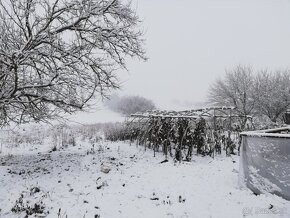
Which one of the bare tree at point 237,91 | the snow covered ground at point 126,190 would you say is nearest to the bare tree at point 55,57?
the snow covered ground at point 126,190

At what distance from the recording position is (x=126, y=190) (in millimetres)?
5852

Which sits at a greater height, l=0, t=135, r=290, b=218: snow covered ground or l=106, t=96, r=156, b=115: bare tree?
l=106, t=96, r=156, b=115: bare tree

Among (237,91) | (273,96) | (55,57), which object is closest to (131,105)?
(237,91)

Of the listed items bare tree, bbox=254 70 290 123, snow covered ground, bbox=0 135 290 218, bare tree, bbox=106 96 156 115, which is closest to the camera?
snow covered ground, bbox=0 135 290 218

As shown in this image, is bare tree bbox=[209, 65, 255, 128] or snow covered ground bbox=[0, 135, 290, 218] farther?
bare tree bbox=[209, 65, 255, 128]

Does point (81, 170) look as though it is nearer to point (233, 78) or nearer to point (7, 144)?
point (7, 144)

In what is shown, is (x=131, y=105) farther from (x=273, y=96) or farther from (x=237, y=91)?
(x=273, y=96)

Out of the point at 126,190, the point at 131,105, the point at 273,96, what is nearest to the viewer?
the point at 126,190

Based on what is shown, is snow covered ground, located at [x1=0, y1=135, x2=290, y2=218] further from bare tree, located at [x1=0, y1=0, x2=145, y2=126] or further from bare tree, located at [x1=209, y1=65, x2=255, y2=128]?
bare tree, located at [x1=209, y1=65, x2=255, y2=128]

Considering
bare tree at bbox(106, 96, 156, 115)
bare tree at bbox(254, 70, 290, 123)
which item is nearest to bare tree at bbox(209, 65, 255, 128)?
bare tree at bbox(254, 70, 290, 123)

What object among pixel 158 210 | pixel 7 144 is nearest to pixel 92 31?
pixel 158 210

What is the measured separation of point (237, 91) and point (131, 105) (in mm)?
23265

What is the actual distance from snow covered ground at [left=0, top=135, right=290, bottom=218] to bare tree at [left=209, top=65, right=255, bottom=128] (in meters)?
18.8

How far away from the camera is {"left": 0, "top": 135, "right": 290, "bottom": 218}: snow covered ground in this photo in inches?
182
